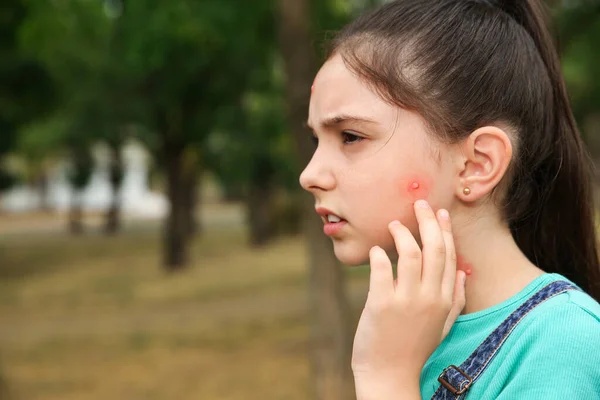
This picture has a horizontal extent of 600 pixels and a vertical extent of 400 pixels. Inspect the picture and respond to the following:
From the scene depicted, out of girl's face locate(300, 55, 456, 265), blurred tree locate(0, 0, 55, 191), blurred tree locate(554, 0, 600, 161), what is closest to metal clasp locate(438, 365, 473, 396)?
girl's face locate(300, 55, 456, 265)

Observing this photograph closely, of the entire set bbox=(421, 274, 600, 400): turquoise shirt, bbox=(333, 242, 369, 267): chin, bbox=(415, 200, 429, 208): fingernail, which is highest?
bbox=(415, 200, 429, 208): fingernail

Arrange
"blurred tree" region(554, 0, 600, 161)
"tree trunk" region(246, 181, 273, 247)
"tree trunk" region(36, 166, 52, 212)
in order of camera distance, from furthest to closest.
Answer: "tree trunk" region(36, 166, 52, 212)
"tree trunk" region(246, 181, 273, 247)
"blurred tree" region(554, 0, 600, 161)

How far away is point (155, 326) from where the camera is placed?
41.0ft

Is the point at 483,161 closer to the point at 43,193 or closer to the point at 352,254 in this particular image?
the point at 352,254

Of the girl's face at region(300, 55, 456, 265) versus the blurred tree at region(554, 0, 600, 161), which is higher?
Answer: the blurred tree at region(554, 0, 600, 161)

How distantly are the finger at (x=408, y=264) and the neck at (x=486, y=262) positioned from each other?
192mm

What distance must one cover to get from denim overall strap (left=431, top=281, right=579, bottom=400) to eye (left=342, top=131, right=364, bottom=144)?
0.47 m

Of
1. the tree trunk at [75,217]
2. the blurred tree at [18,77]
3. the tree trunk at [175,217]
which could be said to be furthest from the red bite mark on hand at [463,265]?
the tree trunk at [75,217]

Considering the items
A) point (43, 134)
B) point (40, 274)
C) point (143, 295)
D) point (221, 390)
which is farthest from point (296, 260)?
point (221, 390)

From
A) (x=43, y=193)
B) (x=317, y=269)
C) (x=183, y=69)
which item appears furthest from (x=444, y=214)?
(x=43, y=193)

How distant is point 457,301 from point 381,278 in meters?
0.21

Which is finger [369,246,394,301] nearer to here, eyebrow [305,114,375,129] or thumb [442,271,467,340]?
thumb [442,271,467,340]

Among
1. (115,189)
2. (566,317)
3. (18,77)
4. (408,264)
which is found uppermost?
(18,77)

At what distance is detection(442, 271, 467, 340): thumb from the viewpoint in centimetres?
145
